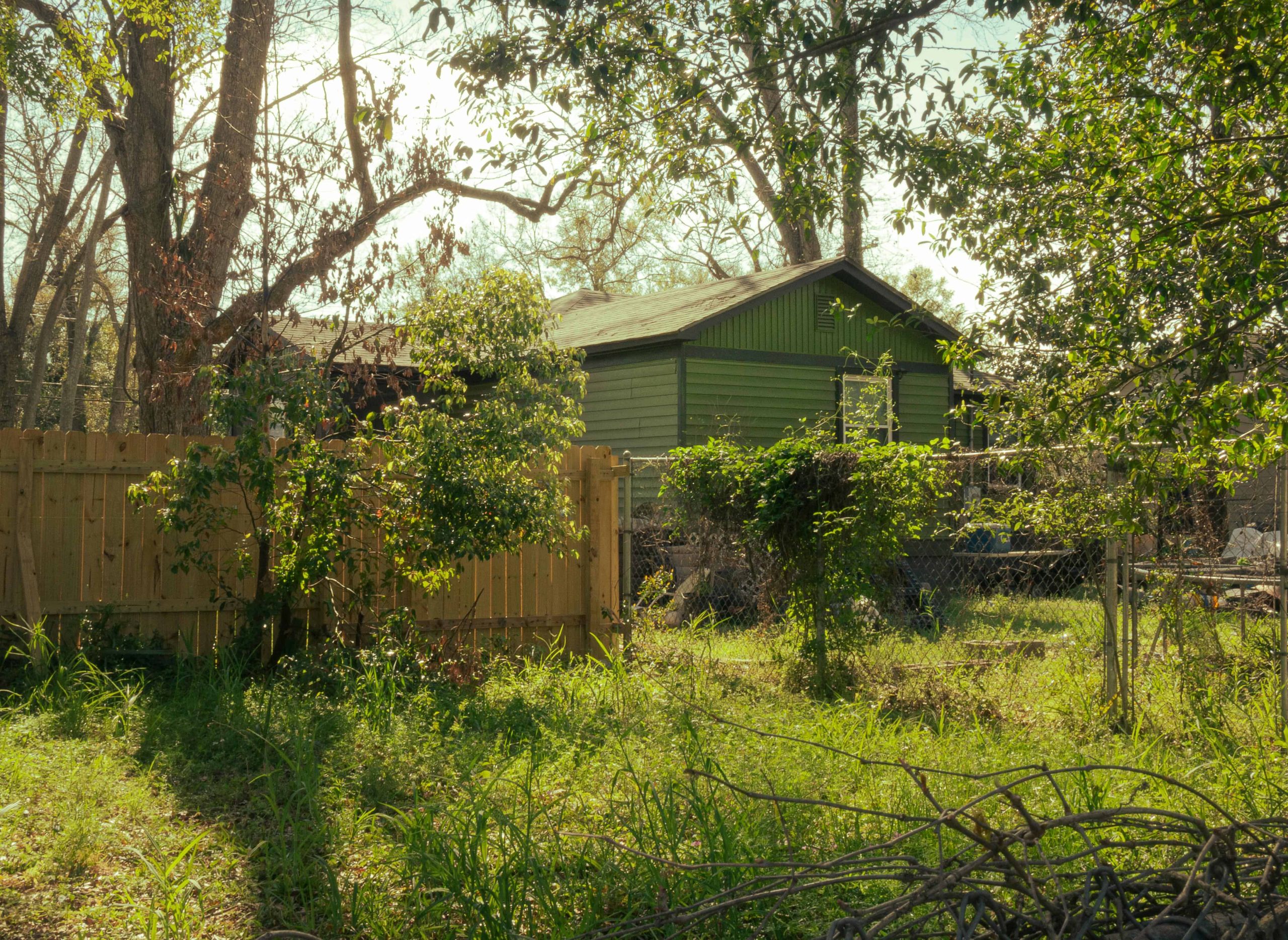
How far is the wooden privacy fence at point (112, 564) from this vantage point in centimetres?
763

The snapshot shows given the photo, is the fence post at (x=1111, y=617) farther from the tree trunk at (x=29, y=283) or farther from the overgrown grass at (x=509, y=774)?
the tree trunk at (x=29, y=283)

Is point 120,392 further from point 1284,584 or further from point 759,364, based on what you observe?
point 1284,584

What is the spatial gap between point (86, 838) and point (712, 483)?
5270 millimetres

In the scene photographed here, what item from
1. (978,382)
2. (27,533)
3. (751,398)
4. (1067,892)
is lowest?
(1067,892)

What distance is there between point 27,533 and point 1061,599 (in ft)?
34.5

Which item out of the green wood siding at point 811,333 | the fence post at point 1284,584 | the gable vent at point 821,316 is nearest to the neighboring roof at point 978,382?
the green wood siding at point 811,333

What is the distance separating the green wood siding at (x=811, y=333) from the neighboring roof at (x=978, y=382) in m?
1.03

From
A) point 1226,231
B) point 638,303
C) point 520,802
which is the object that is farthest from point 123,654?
point 638,303

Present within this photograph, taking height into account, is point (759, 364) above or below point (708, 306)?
below

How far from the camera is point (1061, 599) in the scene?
12.6m

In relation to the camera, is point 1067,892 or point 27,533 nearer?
point 1067,892

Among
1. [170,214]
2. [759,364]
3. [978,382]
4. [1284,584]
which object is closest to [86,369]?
[759,364]

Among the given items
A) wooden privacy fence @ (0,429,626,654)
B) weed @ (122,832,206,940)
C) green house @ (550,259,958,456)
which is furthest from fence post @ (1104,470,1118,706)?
green house @ (550,259,958,456)

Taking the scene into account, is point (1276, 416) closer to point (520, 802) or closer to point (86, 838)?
point (520, 802)
